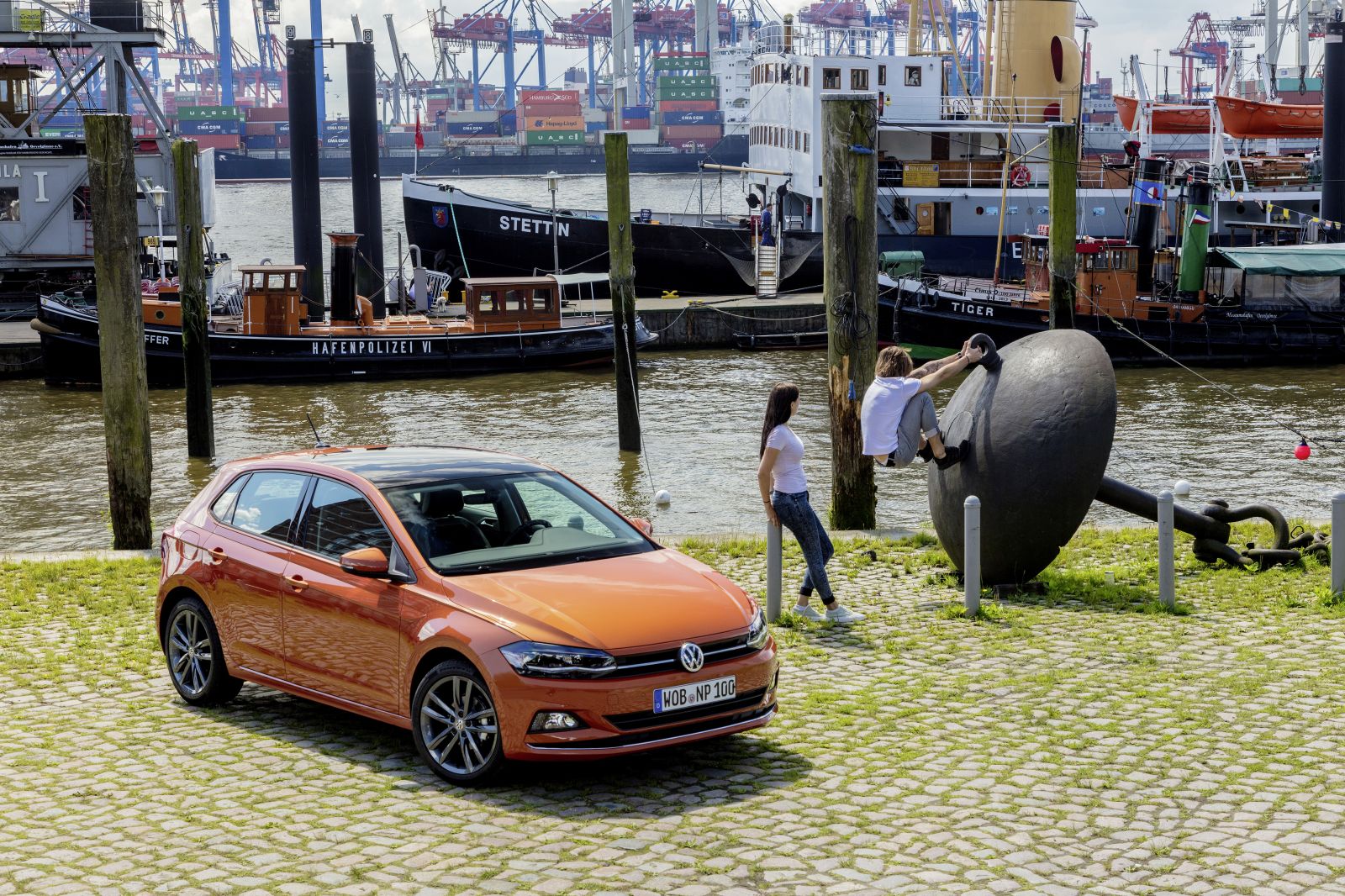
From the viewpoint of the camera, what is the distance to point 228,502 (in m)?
8.33

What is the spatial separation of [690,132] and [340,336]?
144917mm

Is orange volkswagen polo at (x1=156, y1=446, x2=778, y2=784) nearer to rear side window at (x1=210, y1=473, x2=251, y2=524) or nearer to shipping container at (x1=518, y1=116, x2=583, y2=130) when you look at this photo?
rear side window at (x1=210, y1=473, x2=251, y2=524)

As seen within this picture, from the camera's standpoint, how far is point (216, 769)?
7.12 metres

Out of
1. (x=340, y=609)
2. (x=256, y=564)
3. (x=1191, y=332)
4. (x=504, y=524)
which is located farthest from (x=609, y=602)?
(x=1191, y=332)

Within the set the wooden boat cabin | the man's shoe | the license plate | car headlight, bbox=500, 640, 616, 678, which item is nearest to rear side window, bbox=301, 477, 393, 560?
car headlight, bbox=500, 640, 616, 678

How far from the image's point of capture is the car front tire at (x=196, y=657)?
8117 millimetres

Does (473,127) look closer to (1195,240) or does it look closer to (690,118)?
(690,118)

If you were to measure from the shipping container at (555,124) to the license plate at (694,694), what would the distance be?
540 ft

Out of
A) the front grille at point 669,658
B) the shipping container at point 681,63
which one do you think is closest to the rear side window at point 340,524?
the front grille at point 669,658

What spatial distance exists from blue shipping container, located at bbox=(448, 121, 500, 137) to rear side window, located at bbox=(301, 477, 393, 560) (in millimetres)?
184887

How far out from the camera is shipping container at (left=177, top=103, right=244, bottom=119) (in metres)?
158

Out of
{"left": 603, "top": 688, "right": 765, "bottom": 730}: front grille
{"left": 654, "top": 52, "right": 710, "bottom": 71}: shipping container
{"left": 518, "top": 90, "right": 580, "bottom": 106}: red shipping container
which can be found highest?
{"left": 654, "top": 52, "right": 710, "bottom": 71}: shipping container

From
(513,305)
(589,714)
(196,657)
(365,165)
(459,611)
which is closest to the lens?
(589,714)

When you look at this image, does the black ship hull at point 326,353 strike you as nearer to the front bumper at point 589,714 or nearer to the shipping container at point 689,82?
the front bumper at point 589,714
